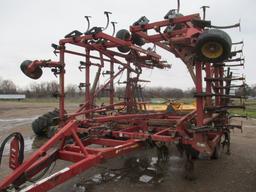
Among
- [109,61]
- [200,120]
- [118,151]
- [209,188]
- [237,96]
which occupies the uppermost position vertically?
[109,61]

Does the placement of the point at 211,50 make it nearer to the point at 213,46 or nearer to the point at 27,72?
the point at 213,46

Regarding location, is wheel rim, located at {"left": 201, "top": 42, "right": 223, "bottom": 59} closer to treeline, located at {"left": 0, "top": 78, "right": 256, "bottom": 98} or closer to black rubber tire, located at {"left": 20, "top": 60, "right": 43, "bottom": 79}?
treeline, located at {"left": 0, "top": 78, "right": 256, "bottom": 98}

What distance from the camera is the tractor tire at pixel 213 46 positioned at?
14.5 ft

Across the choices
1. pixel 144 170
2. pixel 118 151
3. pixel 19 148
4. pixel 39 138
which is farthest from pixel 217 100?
pixel 39 138

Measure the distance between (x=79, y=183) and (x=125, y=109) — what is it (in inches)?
141

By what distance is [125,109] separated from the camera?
28.1 feet

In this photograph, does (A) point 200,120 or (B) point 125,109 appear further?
(B) point 125,109

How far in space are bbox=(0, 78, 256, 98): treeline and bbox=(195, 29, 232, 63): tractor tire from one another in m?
0.93

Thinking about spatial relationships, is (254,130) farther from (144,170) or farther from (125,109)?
(144,170)

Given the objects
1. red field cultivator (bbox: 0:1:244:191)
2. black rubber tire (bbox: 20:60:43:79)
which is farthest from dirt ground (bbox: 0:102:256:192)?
black rubber tire (bbox: 20:60:43:79)

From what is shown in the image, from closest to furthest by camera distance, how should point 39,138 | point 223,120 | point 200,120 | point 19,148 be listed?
point 19,148, point 200,120, point 223,120, point 39,138

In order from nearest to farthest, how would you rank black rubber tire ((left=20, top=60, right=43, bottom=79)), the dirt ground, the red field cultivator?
the red field cultivator < the dirt ground < black rubber tire ((left=20, top=60, right=43, bottom=79))

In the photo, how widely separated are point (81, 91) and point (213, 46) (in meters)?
5.00

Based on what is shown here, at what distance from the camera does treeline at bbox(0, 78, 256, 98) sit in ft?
25.8
